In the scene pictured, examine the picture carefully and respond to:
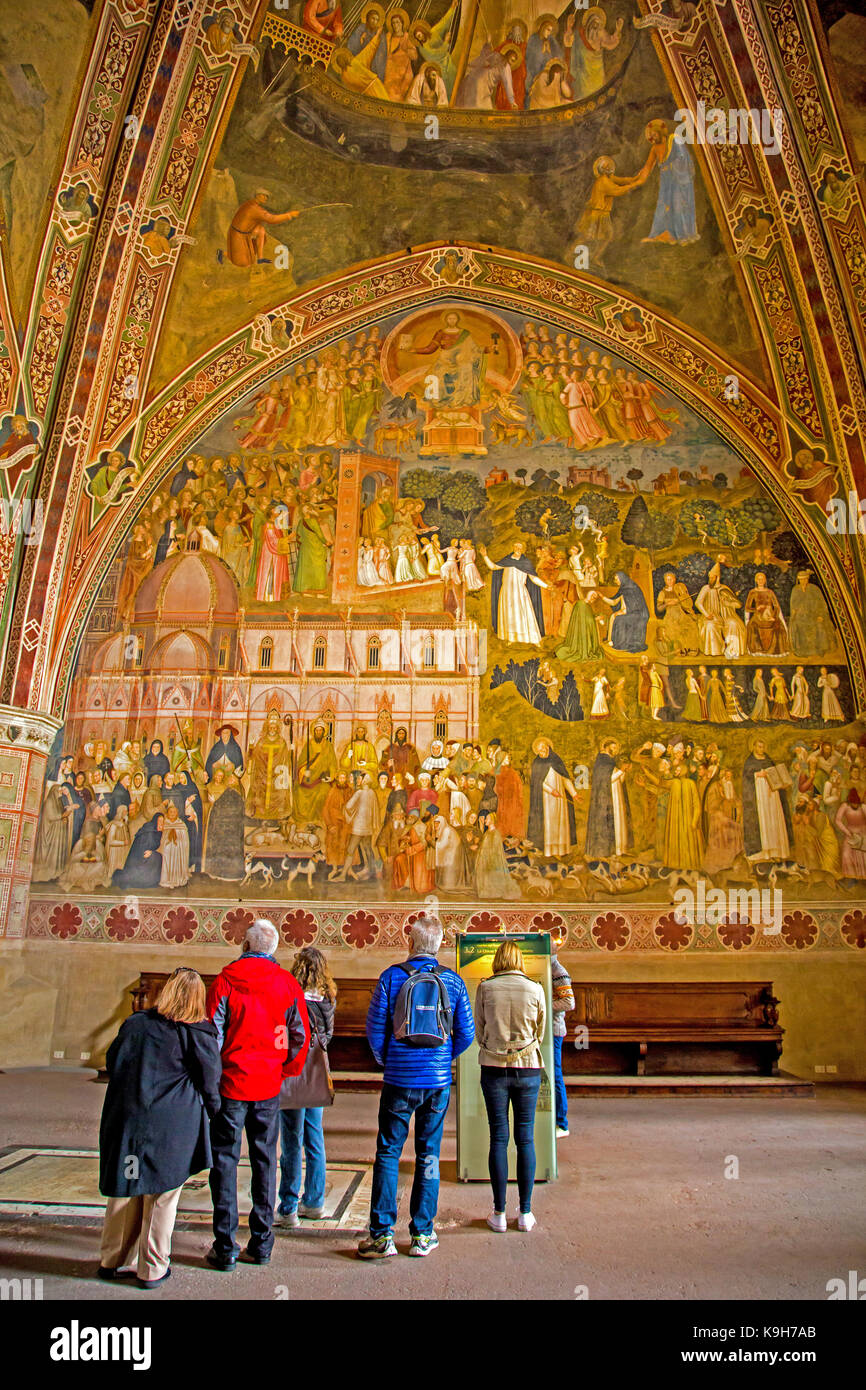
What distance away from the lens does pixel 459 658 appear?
41.5 ft

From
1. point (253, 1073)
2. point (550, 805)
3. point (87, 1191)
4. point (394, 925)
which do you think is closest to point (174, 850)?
point (394, 925)

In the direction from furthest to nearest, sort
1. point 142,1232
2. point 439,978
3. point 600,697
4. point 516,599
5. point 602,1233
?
point 516,599 < point 600,697 < point 602,1233 < point 439,978 < point 142,1232

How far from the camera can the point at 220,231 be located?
12.4m

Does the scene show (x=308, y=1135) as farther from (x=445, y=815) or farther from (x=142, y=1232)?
(x=445, y=815)

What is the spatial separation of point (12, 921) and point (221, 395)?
731cm

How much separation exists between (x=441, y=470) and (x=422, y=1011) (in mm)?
9690

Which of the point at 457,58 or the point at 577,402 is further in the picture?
the point at 577,402

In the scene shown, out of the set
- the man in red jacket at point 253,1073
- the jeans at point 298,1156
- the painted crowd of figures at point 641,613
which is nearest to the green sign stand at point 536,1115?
the jeans at point 298,1156

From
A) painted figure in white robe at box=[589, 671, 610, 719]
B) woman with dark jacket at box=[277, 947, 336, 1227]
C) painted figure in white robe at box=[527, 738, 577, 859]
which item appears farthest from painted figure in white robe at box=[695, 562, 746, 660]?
woman with dark jacket at box=[277, 947, 336, 1227]

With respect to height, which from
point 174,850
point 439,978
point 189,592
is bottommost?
point 439,978

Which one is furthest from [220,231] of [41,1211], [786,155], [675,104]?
[41,1211]

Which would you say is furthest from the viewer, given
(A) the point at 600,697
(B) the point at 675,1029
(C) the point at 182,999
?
(A) the point at 600,697

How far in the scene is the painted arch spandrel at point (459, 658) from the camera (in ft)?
39.5

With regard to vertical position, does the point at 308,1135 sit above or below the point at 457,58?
below
